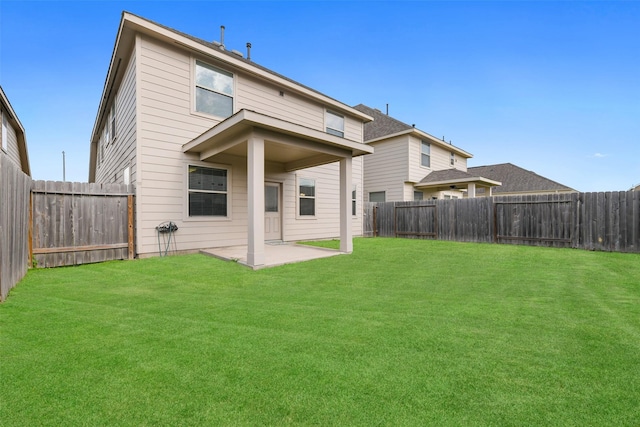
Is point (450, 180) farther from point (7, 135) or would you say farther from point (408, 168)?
point (7, 135)

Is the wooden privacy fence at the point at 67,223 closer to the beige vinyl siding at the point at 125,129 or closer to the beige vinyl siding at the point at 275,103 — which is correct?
the beige vinyl siding at the point at 125,129

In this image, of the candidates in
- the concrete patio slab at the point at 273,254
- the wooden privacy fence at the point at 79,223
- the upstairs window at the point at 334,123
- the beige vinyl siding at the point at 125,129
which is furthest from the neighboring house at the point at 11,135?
the upstairs window at the point at 334,123

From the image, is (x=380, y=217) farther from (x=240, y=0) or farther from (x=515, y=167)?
(x=515, y=167)

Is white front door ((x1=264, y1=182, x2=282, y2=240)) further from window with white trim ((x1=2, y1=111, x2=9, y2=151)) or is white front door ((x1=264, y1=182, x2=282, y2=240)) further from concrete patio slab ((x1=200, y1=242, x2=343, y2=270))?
window with white trim ((x1=2, y1=111, x2=9, y2=151))

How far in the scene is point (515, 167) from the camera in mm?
24594

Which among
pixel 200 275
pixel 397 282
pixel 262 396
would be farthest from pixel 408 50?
pixel 262 396

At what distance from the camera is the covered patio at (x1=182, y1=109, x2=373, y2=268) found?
19.3 feet

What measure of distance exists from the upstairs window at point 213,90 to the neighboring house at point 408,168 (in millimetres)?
10000

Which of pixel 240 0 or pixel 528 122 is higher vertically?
pixel 240 0

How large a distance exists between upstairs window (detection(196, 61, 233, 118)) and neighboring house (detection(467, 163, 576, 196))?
19.8 metres

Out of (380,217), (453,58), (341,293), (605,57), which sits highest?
(453,58)

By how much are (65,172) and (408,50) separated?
41195 mm

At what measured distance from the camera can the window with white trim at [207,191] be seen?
305 inches

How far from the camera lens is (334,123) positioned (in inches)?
465
